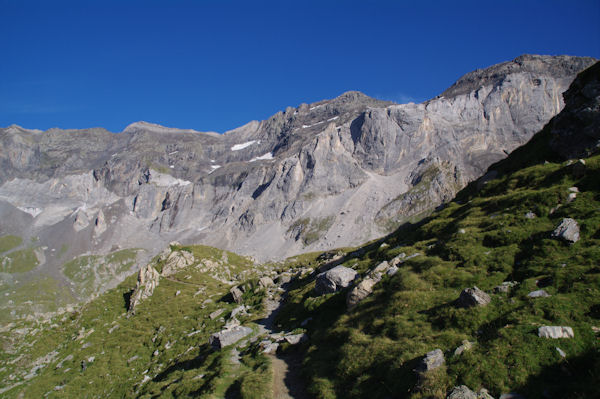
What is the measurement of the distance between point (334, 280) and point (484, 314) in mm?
13762

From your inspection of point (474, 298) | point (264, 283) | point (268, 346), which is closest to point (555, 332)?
point (474, 298)

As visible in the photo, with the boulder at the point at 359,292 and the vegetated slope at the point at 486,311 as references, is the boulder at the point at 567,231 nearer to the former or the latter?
the vegetated slope at the point at 486,311

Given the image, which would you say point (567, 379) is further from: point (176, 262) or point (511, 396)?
point (176, 262)

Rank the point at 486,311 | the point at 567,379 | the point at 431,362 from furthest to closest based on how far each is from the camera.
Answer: the point at 486,311 < the point at 431,362 < the point at 567,379

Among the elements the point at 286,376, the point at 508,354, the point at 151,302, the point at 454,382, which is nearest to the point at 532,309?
the point at 508,354

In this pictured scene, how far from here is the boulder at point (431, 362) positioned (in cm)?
1198

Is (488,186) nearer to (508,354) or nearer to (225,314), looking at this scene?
(508,354)

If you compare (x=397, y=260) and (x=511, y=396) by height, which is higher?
(x=397, y=260)

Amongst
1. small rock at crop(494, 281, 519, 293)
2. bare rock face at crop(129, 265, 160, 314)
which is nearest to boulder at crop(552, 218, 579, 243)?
small rock at crop(494, 281, 519, 293)

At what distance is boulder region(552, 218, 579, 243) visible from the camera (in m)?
17.5

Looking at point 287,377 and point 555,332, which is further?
point 287,377

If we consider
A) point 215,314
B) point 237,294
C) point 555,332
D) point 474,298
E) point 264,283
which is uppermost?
→ point 474,298

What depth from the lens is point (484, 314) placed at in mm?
14242

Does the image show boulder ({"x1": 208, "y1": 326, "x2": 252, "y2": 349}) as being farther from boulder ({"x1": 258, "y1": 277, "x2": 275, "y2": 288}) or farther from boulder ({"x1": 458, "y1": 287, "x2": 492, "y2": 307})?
boulder ({"x1": 458, "y1": 287, "x2": 492, "y2": 307})
